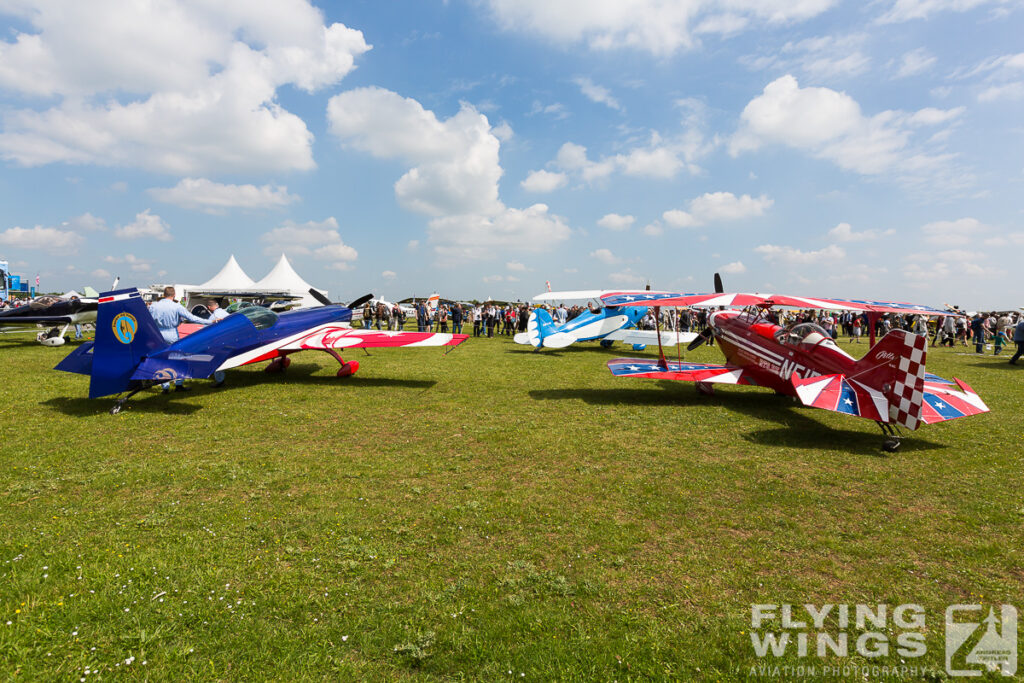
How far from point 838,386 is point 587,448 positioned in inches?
131

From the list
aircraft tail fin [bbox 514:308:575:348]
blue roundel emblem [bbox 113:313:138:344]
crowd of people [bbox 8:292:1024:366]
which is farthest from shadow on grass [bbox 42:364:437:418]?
crowd of people [bbox 8:292:1024:366]

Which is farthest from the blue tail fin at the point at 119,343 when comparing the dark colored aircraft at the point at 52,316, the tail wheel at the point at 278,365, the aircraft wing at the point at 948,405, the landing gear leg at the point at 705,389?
the dark colored aircraft at the point at 52,316

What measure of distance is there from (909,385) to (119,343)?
10347mm

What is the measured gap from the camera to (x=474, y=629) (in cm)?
232

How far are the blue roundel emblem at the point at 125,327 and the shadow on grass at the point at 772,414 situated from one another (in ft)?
20.6

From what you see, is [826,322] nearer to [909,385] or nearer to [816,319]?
[816,319]

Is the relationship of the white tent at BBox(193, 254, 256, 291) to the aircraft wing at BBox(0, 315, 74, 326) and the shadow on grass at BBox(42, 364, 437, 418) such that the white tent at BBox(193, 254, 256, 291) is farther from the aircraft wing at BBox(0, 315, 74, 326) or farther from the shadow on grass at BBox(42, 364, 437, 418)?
the shadow on grass at BBox(42, 364, 437, 418)

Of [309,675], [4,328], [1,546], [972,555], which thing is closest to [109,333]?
[1,546]

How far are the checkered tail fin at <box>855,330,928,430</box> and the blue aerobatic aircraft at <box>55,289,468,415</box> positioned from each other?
679 cm

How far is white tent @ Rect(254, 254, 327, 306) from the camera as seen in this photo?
96.7 feet

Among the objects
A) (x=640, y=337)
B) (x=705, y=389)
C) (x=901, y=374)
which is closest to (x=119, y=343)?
(x=705, y=389)

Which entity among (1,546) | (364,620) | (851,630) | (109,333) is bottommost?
(851,630)

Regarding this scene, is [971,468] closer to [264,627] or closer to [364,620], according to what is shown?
[364,620]

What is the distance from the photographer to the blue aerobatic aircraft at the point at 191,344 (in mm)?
6438
